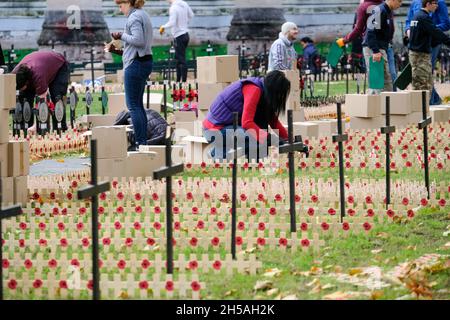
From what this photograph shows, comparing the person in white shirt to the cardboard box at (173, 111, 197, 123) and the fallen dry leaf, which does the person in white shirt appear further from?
the fallen dry leaf

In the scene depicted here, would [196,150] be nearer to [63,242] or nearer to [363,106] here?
[363,106]

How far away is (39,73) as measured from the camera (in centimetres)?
1898

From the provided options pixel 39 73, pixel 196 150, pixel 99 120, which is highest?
pixel 39 73

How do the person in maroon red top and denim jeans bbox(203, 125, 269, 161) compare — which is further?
the person in maroon red top

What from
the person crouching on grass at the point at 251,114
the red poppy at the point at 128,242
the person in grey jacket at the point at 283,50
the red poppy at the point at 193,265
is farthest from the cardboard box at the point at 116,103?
the red poppy at the point at 193,265

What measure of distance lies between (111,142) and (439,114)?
6.23 meters

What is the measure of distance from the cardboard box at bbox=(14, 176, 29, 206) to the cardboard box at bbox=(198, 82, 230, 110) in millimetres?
4839

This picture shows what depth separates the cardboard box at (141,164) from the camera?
14.6m

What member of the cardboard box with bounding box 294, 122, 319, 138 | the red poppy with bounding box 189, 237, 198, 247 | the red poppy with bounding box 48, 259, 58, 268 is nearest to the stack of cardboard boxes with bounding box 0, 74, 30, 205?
the red poppy with bounding box 189, 237, 198, 247

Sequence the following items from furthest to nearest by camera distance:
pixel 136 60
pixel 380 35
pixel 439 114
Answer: pixel 380 35 < pixel 439 114 < pixel 136 60

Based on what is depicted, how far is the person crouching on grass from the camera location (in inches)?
575

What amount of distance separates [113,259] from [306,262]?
51.2 inches

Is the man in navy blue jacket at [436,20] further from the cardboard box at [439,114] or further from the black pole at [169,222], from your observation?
the black pole at [169,222]

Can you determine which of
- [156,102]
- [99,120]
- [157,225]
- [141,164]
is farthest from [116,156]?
[156,102]
